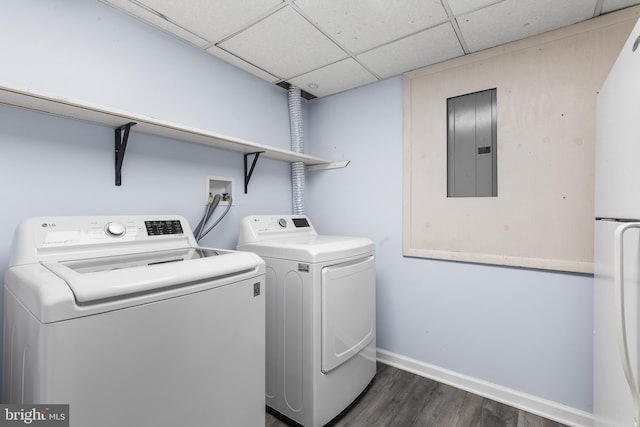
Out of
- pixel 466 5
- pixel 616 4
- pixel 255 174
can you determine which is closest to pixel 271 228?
pixel 255 174

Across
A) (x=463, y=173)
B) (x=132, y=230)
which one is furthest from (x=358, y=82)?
(x=132, y=230)

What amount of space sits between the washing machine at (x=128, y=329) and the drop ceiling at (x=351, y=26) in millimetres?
1106

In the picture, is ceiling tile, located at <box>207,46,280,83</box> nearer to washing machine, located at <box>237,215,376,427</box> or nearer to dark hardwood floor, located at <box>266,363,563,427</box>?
washing machine, located at <box>237,215,376,427</box>

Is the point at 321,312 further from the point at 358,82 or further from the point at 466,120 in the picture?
the point at 358,82

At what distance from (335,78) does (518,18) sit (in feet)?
3.76

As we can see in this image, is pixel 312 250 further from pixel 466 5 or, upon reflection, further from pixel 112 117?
pixel 466 5

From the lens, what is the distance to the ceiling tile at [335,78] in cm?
204

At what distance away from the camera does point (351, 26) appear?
160 cm

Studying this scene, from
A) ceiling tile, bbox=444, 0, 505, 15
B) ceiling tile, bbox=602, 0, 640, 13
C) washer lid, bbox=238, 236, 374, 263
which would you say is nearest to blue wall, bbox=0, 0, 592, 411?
washer lid, bbox=238, 236, 374, 263

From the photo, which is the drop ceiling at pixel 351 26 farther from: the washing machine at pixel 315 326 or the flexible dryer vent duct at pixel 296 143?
the washing machine at pixel 315 326

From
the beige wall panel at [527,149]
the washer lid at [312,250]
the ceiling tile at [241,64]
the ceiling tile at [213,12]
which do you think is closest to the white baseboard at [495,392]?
the beige wall panel at [527,149]

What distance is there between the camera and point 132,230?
4.40 ft

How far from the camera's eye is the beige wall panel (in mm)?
1539

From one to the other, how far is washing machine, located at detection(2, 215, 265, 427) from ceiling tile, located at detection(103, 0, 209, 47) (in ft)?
3.43
